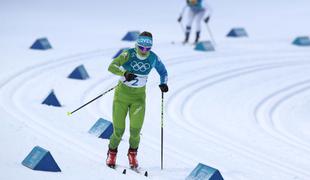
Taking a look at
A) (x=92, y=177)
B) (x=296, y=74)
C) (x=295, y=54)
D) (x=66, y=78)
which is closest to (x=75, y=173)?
(x=92, y=177)

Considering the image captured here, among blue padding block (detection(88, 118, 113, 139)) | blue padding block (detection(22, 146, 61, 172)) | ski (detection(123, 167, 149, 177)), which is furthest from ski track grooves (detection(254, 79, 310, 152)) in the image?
blue padding block (detection(22, 146, 61, 172))

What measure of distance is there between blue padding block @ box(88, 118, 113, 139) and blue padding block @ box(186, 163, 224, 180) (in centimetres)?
221

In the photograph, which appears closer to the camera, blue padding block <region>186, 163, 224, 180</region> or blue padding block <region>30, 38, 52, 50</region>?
blue padding block <region>186, 163, 224, 180</region>

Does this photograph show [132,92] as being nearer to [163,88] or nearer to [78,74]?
[163,88]

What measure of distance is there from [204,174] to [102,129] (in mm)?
2519

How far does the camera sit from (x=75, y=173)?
9633 mm

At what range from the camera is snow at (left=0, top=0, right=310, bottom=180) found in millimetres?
10906

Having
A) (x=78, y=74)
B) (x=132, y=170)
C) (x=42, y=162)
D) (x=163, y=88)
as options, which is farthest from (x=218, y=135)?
(x=78, y=74)

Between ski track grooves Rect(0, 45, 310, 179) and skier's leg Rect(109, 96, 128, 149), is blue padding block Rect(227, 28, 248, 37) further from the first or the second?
skier's leg Rect(109, 96, 128, 149)

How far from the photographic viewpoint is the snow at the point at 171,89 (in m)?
10.9

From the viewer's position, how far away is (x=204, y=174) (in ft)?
31.7

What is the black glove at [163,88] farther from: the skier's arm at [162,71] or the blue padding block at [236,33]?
the blue padding block at [236,33]

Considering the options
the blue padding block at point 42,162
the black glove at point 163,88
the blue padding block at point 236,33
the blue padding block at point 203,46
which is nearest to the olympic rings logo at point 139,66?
the black glove at point 163,88

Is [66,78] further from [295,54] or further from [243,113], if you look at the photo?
[295,54]
